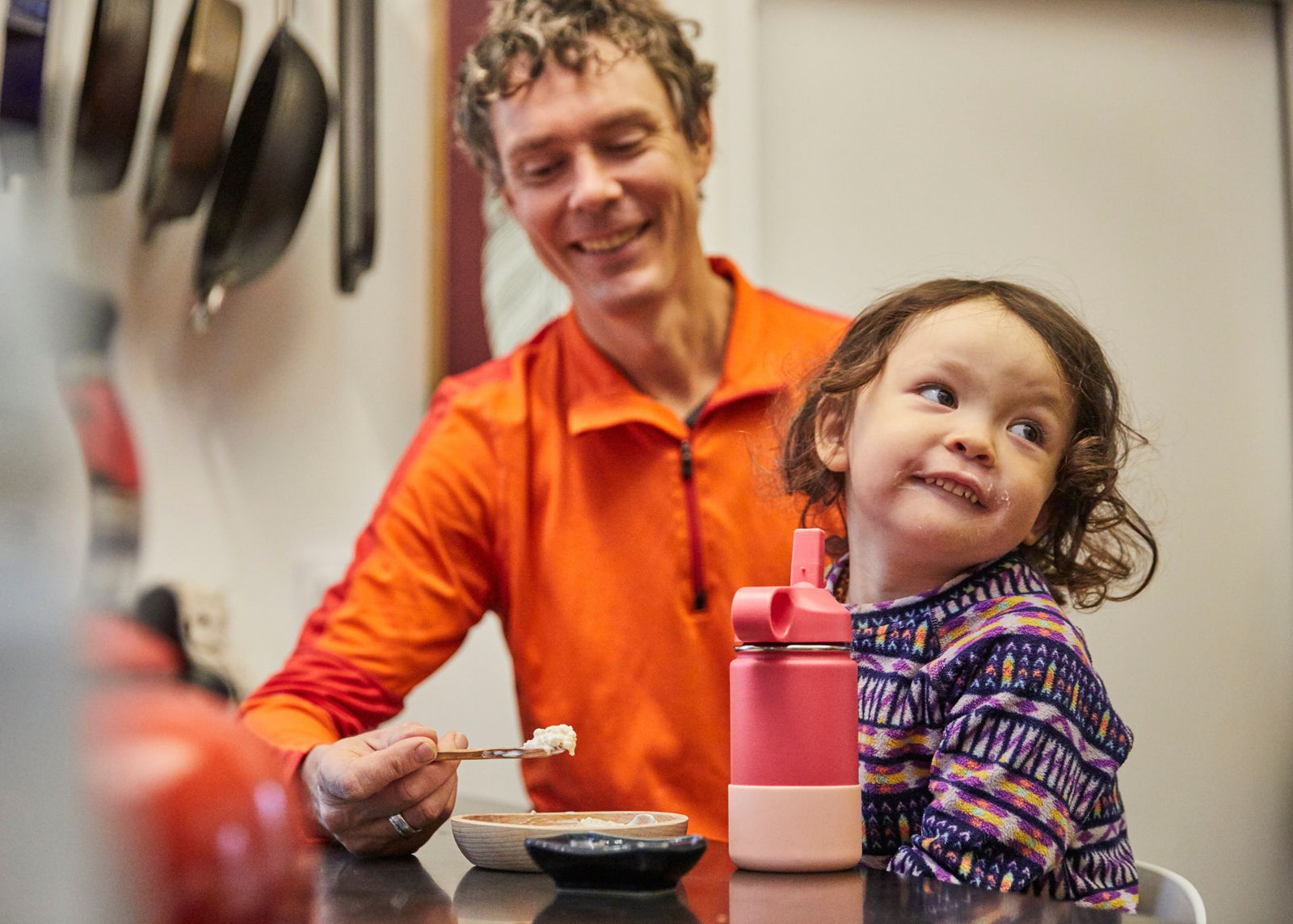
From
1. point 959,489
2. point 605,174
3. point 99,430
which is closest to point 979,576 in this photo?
point 959,489

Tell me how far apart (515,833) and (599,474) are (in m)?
0.81

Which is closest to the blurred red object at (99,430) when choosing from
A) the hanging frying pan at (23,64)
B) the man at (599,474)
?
the man at (599,474)

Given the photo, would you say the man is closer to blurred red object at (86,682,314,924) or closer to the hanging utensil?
the hanging utensil

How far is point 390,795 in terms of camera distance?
86cm

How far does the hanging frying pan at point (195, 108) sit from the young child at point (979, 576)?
116 centimetres

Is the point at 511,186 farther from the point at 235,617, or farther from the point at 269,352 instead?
the point at 235,617

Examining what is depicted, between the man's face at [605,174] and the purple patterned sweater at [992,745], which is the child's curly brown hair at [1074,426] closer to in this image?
the purple patterned sweater at [992,745]

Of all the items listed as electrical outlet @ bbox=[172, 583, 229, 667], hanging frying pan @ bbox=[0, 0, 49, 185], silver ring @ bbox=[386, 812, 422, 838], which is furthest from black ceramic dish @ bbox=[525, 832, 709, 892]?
hanging frying pan @ bbox=[0, 0, 49, 185]

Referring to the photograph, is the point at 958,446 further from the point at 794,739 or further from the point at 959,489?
the point at 794,739

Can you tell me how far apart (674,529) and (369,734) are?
0.58 metres

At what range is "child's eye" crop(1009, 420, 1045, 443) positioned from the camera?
2.82 ft

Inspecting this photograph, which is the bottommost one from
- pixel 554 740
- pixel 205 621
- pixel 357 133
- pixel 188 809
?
pixel 205 621

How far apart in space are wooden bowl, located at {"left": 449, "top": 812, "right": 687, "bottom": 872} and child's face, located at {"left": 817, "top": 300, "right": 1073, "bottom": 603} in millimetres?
236

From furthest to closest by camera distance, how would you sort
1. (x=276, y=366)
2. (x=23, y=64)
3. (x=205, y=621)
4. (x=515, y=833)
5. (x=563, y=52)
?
(x=276, y=366) < (x=205, y=621) < (x=23, y=64) < (x=563, y=52) < (x=515, y=833)
